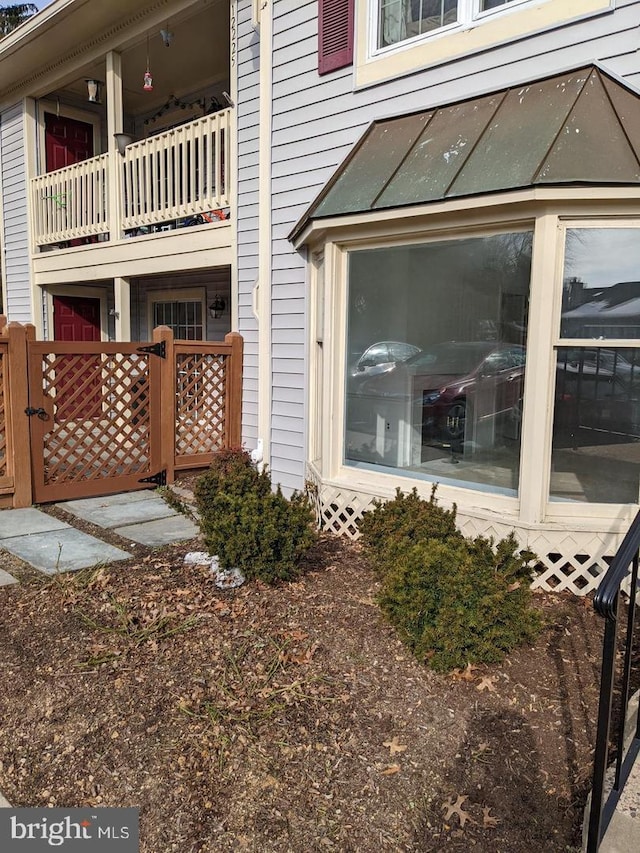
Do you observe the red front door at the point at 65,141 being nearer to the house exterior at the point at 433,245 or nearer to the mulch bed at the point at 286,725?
the house exterior at the point at 433,245

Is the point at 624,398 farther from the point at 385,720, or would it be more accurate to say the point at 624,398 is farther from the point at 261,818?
the point at 261,818

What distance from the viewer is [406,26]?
5176 millimetres

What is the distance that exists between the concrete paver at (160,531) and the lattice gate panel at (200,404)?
1.45m

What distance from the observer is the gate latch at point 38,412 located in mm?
5969

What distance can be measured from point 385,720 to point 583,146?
11.2 ft

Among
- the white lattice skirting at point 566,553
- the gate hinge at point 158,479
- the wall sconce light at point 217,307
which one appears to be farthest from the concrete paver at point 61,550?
the wall sconce light at point 217,307

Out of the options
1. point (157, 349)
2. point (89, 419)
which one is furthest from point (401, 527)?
point (89, 419)

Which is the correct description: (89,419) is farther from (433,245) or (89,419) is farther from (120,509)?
(433,245)

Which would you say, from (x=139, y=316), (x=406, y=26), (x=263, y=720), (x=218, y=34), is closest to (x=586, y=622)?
(x=263, y=720)

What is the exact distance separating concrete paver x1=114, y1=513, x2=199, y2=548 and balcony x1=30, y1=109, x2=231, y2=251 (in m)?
3.78

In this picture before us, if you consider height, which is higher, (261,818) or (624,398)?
(624,398)

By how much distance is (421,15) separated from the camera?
16.5 feet

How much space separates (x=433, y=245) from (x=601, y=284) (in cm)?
126

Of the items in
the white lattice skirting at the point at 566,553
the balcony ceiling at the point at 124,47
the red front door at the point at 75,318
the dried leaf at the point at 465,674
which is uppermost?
the balcony ceiling at the point at 124,47
